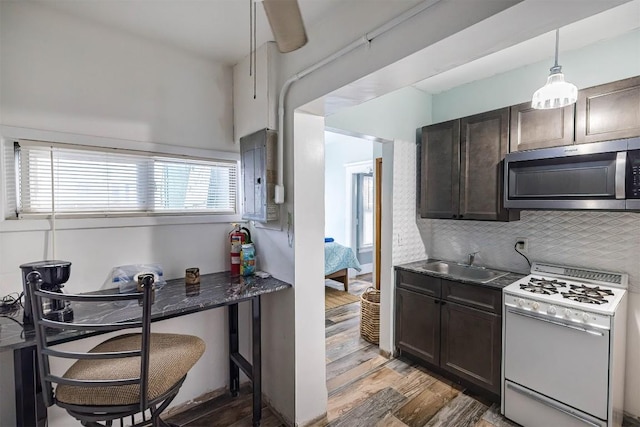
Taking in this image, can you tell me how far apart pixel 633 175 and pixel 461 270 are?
1438 mm

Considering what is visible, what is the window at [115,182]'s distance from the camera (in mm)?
1594

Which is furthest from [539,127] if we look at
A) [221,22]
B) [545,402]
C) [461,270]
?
[221,22]

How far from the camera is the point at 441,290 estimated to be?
7.94 feet

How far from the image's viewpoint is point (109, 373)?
1.24 m

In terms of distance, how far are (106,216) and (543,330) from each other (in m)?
2.76

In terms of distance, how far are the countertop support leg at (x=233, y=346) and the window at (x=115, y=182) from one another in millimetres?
776

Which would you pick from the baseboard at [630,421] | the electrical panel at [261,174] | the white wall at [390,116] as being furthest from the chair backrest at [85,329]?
the baseboard at [630,421]

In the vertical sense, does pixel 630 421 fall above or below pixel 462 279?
below

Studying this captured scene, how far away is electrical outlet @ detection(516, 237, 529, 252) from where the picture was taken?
2.45 metres

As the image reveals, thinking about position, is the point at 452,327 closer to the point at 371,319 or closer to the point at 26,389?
the point at 371,319

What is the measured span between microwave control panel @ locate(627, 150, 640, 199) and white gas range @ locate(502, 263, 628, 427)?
63 centimetres

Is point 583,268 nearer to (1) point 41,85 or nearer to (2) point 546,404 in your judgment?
(2) point 546,404

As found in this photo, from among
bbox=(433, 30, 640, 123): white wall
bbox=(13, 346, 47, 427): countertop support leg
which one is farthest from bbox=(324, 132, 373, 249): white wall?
bbox=(13, 346, 47, 427): countertop support leg

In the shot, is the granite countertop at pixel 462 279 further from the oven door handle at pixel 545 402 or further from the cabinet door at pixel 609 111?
the cabinet door at pixel 609 111
